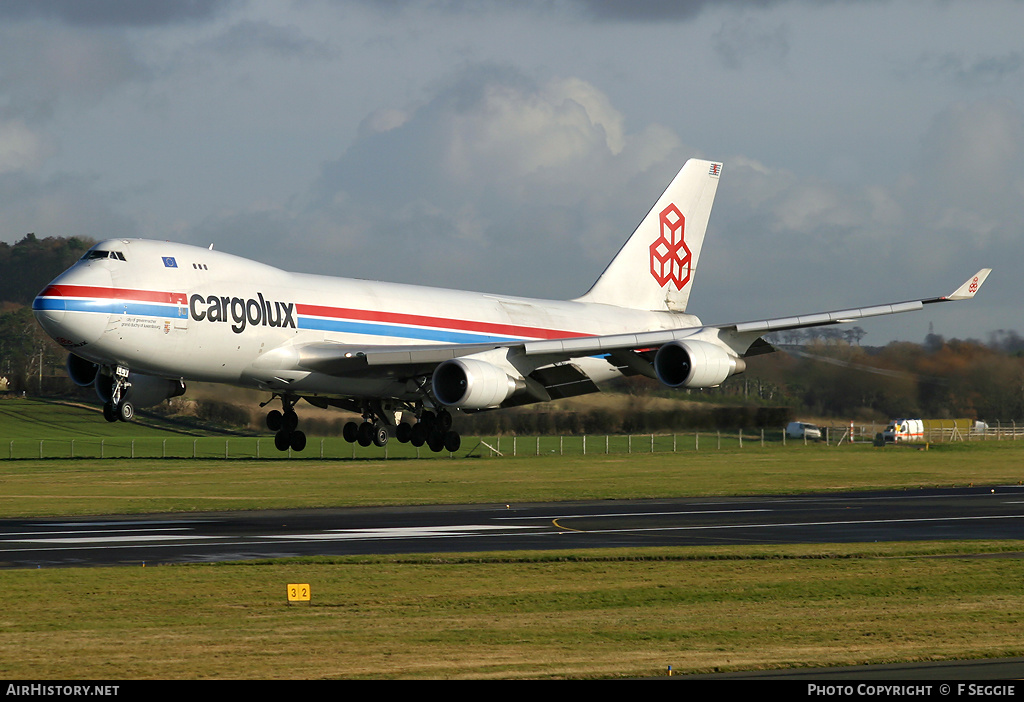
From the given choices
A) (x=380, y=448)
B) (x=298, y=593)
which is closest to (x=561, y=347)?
(x=298, y=593)

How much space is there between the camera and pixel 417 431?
45469mm

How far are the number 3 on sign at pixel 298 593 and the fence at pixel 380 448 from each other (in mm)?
63047

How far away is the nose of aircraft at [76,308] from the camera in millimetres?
35344

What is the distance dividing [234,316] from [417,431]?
9482 mm

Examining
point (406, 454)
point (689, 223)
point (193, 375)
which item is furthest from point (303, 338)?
point (406, 454)

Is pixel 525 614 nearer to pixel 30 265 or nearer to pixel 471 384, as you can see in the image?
pixel 471 384

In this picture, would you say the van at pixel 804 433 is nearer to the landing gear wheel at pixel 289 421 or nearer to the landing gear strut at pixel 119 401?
the landing gear wheel at pixel 289 421

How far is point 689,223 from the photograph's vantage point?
56.6 metres

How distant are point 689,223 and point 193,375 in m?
26.1

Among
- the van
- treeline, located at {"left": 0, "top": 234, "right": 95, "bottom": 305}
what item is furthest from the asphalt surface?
treeline, located at {"left": 0, "top": 234, "right": 95, "bottom": 305}

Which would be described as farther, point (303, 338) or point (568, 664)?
point (303, 338)
